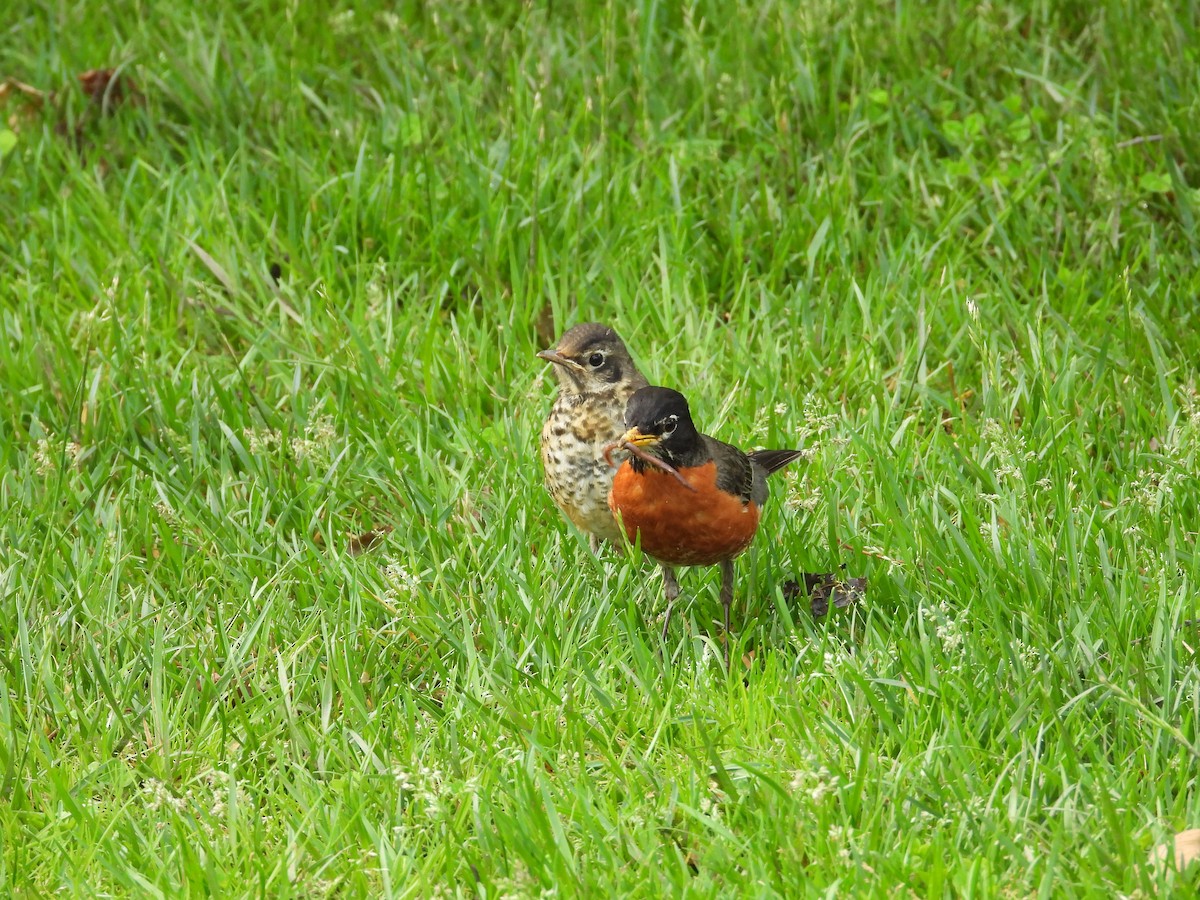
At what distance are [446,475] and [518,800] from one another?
6.17 ft

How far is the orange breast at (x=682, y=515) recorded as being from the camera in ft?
13.9

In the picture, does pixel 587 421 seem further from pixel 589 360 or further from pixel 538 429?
pixel 538 429

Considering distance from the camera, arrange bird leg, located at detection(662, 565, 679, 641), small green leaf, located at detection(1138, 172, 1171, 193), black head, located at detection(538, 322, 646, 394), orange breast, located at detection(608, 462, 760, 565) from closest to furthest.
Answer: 1. orange breast, located at detection(608, 462, 760, 565)
2. bird leg, located at detection(662, 565, 679, 641)
3. black head, located at detection(538, 322, 646, 394)
4. small green leaf, located at detection(1138, 172, 1171, 193)

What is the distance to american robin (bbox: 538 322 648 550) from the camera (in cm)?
468

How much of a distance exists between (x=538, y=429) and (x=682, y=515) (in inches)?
54.9

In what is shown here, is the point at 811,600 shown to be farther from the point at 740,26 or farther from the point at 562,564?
the point at 740,26

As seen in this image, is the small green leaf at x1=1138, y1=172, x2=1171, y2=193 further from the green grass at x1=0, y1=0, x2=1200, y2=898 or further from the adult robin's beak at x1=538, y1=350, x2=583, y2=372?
the adult robin's beak at x1=538, y1=350, x2=583, y2=372

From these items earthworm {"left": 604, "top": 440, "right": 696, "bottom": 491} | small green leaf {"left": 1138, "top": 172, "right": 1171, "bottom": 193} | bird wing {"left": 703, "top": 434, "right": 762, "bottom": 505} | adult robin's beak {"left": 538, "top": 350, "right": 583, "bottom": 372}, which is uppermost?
small green leaf {"left": 1138, "top": 172, "right": 1171, "bottom": 193}

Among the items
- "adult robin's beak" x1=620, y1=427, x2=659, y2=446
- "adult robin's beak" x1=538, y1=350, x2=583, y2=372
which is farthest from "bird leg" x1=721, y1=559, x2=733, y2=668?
"adult robin's beak" x1=538, y1=350, x2=583, y2=372

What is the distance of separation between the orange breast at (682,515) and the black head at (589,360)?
31.2 inches

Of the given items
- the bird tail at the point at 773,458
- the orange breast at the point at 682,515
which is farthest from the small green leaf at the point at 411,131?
the orange breast at the point at 682,515

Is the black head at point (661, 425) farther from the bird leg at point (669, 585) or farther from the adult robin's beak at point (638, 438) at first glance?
the bird leg at point (669, 585)

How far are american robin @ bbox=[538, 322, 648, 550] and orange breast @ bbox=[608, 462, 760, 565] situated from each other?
287 mm

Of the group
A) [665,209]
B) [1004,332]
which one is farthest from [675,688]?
[665,209]
